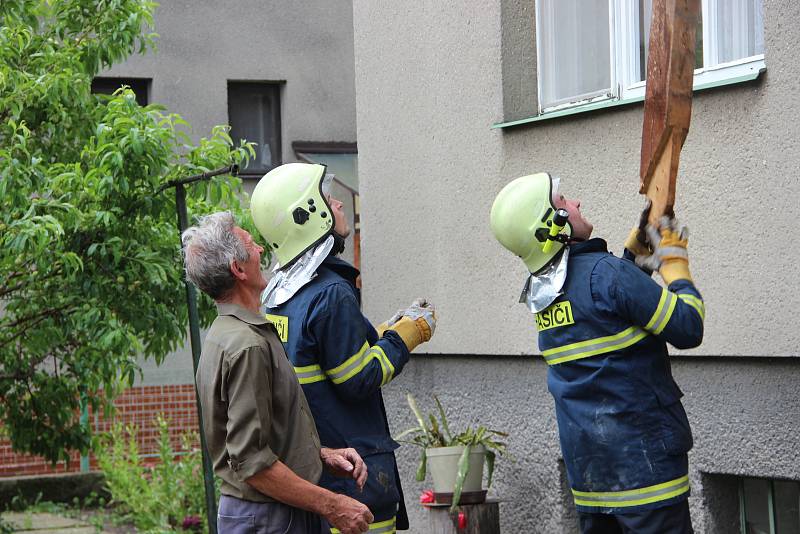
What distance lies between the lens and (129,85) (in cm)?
1395

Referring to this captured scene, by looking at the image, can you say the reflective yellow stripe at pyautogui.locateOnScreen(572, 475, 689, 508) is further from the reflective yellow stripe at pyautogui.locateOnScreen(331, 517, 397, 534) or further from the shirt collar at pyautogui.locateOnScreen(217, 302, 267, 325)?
the shirt collar at pyautogui.locateOnScreen(217, 302, 267, 325)

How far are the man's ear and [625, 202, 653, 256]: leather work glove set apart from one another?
1414 mm

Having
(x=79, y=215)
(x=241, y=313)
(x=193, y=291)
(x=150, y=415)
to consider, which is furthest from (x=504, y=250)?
(x=150, y=415)

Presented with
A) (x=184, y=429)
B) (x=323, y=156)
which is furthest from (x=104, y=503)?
(x=323, y=156)

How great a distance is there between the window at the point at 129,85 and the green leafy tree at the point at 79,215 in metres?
6.31

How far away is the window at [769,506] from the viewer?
5.27m

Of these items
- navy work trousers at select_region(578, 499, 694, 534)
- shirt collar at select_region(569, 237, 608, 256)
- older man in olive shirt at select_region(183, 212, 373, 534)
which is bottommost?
navy work trousers at select_region(578, 499, 694, 534)

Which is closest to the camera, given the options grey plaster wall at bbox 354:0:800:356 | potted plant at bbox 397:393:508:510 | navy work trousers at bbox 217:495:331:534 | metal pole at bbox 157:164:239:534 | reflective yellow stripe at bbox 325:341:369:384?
navy work trousers at bbox 217:495:331:534

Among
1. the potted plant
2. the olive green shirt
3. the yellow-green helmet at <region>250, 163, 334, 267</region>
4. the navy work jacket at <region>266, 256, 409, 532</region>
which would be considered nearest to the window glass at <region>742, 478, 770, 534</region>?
the potted plant

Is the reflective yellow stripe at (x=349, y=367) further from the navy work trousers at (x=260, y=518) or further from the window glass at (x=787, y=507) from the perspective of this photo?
the window glass at (x=787, y=507)

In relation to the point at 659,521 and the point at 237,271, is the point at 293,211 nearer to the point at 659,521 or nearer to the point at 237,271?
the point at 237,271

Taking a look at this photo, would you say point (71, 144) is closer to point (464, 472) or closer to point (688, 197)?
point (464, 472)

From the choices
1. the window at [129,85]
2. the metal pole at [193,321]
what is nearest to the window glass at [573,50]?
the metal pole at [193,321]

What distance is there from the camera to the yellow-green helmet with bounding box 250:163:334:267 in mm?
4516
